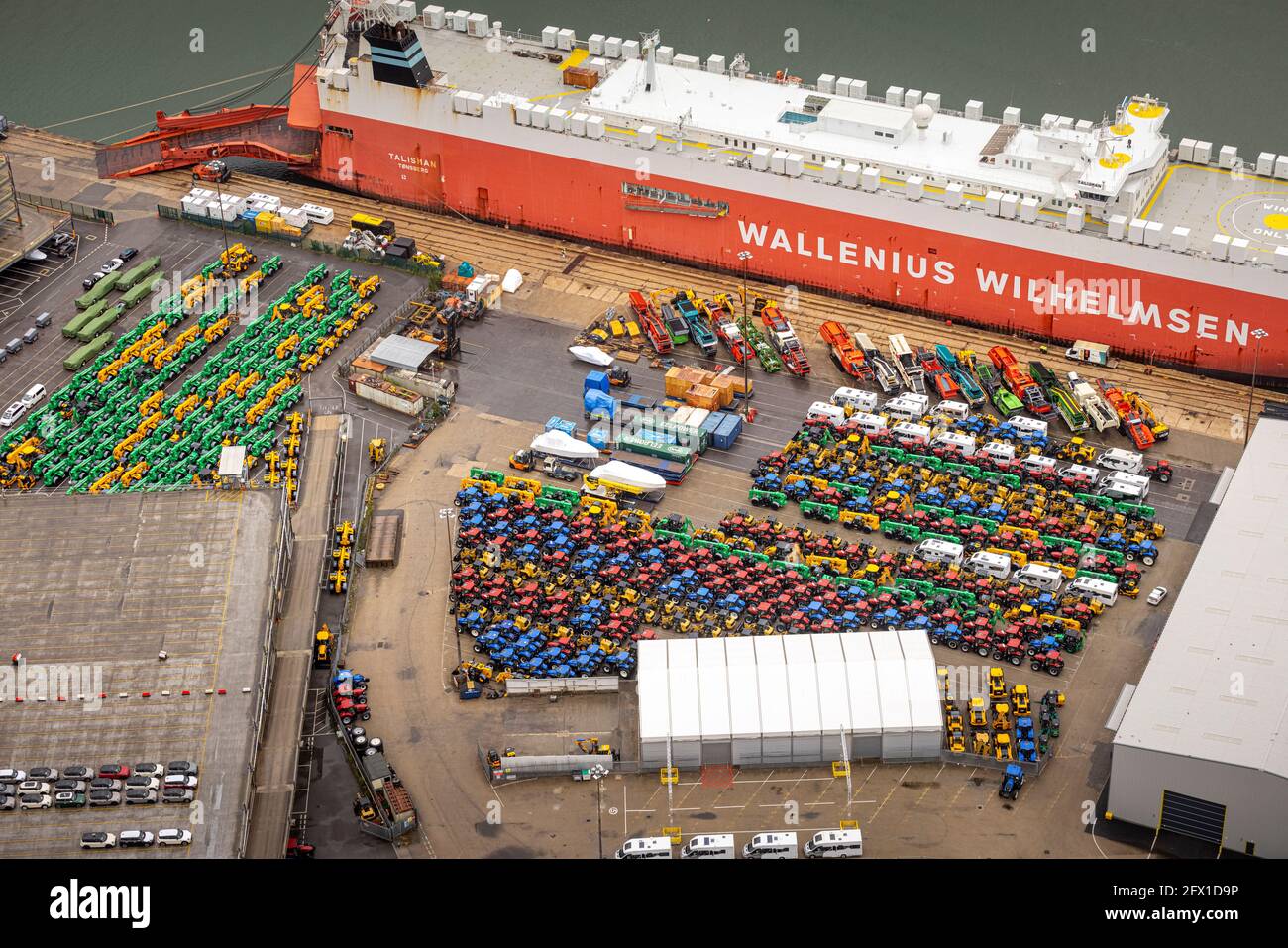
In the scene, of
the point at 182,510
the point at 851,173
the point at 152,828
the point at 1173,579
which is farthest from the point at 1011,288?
the point at 152,828

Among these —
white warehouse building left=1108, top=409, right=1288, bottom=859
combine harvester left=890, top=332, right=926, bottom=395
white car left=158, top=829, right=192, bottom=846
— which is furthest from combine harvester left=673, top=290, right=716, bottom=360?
white car left=158, top=829, right=192, bottom=846

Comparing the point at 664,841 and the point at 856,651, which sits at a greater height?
the point at 856,651

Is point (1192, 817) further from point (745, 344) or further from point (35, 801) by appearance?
point (35, 801)

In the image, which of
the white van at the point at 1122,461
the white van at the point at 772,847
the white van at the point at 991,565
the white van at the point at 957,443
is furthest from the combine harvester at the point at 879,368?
the white van at the point at 772,847

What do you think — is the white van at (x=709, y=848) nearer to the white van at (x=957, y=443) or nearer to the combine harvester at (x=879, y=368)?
the white van at (x=957, y=443)

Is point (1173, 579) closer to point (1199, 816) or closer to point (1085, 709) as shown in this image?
point (1085, 709)

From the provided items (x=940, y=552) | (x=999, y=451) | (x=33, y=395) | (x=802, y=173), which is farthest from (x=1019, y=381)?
(x=33, y=395)
